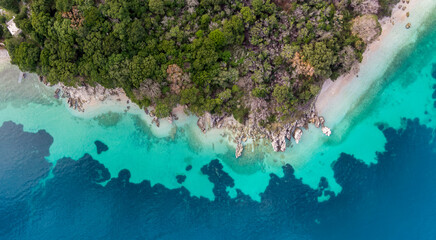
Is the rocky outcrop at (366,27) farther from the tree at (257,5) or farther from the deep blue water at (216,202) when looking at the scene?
the deep blue water at (216,202)

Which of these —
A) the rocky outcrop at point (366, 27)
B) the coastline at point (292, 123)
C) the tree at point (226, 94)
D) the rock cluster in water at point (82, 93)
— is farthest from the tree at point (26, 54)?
the rocky outcrop at point (366, 27)

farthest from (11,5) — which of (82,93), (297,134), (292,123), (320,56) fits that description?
(297,134)

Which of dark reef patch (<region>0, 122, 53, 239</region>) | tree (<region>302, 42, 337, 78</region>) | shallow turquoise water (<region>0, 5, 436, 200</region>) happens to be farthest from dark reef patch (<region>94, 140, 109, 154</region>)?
tree (<region>302, 42, 337, 78</region>)

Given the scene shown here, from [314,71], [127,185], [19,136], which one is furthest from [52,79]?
[314,71]

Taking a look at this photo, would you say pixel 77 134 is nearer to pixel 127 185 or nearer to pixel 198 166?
pixel 127 185

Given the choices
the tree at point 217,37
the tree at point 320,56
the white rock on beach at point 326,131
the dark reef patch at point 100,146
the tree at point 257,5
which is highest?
the tree at point 257,5

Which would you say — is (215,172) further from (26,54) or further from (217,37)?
(26,54)

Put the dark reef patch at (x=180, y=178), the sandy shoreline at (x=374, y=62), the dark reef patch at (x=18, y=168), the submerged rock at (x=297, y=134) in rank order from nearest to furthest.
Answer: the sandy shoreline at (x=374, y=62)
the submerged rock at (x=297, y=134)
the dark reef patch at (x=18, y=168)
the dark reef patch at (x=180, y=178)
